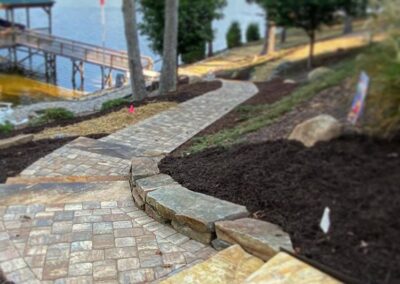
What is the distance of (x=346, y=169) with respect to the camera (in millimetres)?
3066

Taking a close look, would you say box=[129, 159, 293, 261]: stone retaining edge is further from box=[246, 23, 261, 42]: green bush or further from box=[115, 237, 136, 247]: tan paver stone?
box=[246, 23, 261, 42]: green bush

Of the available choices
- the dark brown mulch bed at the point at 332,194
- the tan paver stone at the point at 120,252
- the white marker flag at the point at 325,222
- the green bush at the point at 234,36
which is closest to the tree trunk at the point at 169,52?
the dark brown mulch bed at the point at 332,194

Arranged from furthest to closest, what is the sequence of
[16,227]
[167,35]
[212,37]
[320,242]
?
[212,37], [167,35], [16,227], [320,242]

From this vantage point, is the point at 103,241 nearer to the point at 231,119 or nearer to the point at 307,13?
the point at 231,119

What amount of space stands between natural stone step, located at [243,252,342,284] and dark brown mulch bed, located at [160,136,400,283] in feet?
0.29

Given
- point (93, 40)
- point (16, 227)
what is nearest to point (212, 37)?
point (93, 40)

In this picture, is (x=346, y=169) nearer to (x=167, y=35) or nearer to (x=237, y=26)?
(x=167, y=35)

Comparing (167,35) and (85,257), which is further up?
(167,35)

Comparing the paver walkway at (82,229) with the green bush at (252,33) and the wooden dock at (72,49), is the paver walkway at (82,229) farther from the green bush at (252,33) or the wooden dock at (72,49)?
the green bush at (252,33)

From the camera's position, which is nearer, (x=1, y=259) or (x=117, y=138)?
A: (x=1, y=259)

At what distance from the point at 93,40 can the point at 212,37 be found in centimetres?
1106

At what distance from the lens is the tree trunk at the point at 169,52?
36.6 feet

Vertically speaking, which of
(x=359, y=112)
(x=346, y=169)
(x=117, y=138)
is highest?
(x=359, y=112)

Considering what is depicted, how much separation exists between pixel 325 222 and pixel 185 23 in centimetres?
1564
